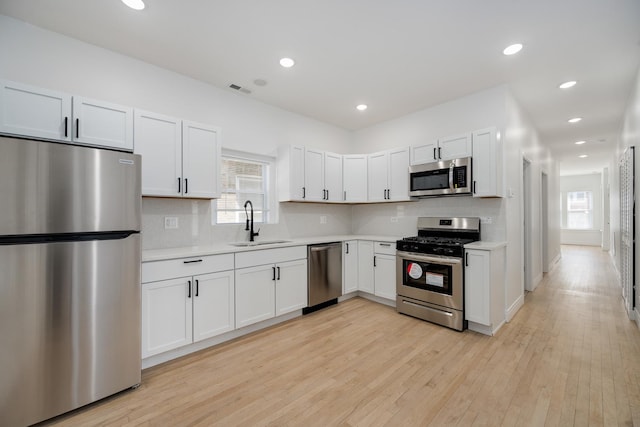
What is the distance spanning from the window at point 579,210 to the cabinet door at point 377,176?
35.2ft

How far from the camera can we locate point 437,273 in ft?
10.5

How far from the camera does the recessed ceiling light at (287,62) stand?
2.81 meters

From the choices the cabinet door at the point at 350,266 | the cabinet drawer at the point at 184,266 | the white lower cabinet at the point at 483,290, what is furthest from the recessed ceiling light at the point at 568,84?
the cabinet drawer at the point at 184,266

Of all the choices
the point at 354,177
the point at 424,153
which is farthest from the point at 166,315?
the point at 424,153

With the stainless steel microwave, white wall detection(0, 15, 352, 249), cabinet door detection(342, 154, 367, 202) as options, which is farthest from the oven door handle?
white wall detection(0, 15, 352, 249)

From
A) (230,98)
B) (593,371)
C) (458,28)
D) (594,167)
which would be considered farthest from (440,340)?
(594,167)

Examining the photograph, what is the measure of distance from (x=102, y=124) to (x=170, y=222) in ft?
3.53

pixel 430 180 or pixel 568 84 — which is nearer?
pixel 568 84

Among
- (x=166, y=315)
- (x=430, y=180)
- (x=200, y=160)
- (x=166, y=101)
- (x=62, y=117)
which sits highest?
(x=166, y=101)

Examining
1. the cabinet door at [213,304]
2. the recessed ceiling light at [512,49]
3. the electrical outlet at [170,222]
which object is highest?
Answer: the recessed ceiling light at [512,49]

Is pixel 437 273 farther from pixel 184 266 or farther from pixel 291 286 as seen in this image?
pixel 184 266

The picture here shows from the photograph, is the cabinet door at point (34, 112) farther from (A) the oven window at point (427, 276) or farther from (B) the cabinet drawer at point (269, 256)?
(A) the oven window at point (427, 276)

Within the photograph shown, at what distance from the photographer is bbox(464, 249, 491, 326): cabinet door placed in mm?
2865

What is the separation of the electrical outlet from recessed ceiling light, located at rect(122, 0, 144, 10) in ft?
5.96
